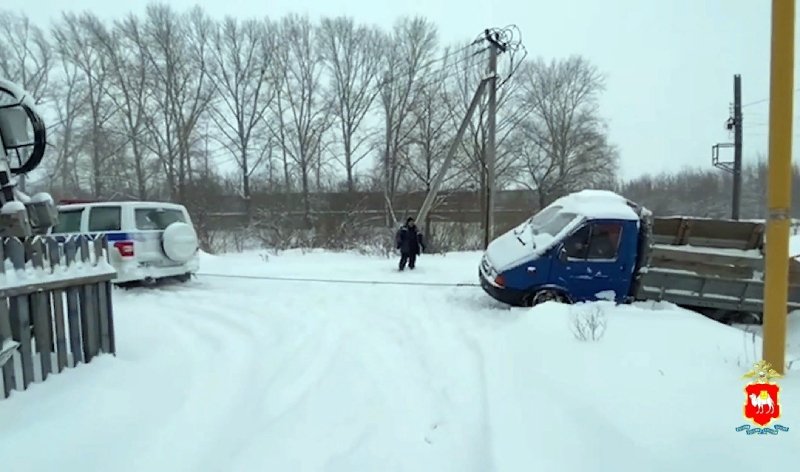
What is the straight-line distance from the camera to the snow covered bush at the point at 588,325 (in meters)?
4.26

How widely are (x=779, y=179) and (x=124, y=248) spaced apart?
9212 mm

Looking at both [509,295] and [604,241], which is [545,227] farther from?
[509,295]

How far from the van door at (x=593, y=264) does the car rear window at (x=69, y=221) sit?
888cm

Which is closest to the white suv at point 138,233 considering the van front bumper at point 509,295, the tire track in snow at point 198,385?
the tire track in snow at point 198,385

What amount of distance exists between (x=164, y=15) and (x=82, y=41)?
636 cm

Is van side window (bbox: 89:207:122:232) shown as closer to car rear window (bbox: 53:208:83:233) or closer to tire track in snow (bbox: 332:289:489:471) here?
car rear window (bbox: 53:208:83:233)

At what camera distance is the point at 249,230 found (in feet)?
89.0

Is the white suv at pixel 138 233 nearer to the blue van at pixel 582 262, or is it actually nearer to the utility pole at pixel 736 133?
the blue van at pixel 582 262

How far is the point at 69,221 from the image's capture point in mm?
8898

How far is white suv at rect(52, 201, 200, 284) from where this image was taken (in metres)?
8.20

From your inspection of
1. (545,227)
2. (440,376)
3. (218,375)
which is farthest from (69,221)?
Answer: (545,227)

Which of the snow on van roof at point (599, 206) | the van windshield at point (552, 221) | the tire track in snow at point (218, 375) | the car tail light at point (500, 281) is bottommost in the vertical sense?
the tire track in snow at point (218, 375)

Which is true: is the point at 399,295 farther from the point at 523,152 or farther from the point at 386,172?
the point at 523,152

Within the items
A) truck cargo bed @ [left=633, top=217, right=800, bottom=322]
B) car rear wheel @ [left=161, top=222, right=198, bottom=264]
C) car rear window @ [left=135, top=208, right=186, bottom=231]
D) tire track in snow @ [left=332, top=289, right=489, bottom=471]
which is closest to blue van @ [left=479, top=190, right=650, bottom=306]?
truck cargo bed @ [left=633, top=217, right=800, bottom=322]
